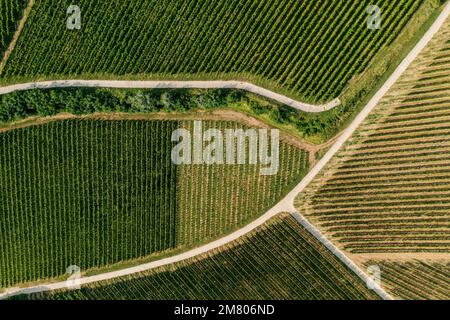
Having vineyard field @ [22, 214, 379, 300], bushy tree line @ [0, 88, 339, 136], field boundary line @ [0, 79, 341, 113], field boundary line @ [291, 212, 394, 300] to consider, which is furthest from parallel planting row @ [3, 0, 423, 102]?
vineyard field @ [22, 214, 379, 300]

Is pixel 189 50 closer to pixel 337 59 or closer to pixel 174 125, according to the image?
pixel 174 125

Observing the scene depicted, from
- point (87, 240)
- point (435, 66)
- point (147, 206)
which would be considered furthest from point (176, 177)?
point (435, 66)

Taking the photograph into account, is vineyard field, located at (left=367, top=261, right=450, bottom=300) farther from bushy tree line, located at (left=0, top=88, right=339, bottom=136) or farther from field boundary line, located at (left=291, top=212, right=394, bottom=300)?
bushy tree line, located at (left=0, top=88, right=339, bottom=136)

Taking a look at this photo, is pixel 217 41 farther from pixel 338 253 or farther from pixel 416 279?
pixel 416 279

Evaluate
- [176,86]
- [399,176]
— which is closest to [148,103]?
[176,86]
